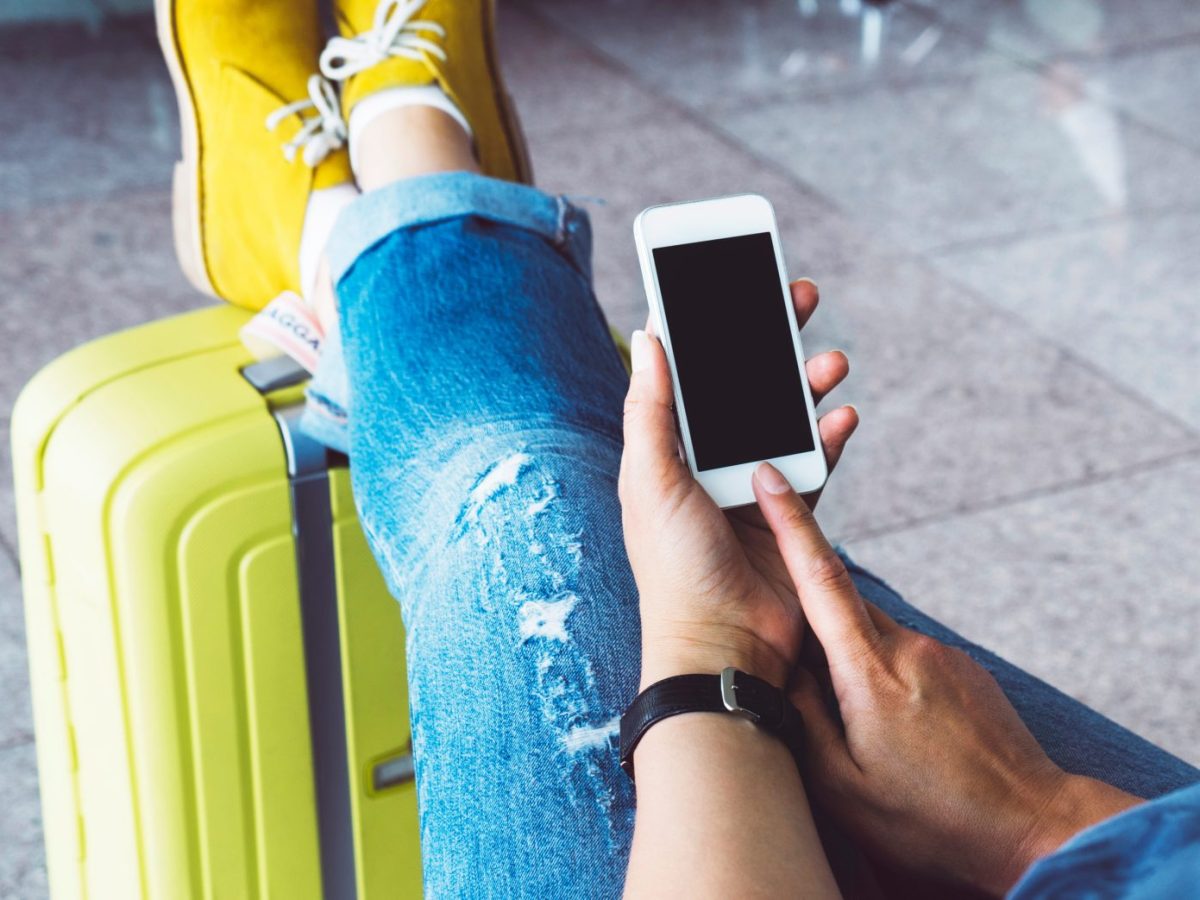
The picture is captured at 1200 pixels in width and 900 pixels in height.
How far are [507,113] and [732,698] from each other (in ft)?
3.07

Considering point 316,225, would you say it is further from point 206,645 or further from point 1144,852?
point 1144,852

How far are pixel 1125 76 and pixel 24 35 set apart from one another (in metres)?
2.40

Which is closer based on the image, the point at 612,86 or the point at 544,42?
the point at 612,86

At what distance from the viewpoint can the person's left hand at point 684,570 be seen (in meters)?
0.74

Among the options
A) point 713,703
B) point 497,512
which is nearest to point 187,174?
point 497,512

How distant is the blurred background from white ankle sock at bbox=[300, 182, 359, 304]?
588 millimetres

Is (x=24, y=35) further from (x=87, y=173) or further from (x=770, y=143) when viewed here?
(x=770, y=143)

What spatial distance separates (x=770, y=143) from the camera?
2684 mm

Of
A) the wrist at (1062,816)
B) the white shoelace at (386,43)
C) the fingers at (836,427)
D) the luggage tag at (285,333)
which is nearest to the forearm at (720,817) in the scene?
the wrist at (1062,816)

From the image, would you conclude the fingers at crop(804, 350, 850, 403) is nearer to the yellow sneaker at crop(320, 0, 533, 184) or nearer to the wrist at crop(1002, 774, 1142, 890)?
the wrist at crop(1002, 774, 1142, 890)

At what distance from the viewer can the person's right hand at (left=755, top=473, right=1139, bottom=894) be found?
70cm

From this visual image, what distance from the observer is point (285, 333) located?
3.96ft

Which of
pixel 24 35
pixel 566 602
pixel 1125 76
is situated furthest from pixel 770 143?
pixel 566 602

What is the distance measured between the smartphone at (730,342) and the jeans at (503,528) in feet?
0.30
